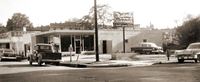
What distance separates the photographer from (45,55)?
3462 cm

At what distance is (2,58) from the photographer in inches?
1790

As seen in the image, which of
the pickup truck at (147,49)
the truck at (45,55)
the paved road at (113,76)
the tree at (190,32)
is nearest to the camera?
the paved road at (113,76)

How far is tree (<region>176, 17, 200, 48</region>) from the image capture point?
197ft

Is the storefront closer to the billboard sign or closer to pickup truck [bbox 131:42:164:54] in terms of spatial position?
the billboard sign

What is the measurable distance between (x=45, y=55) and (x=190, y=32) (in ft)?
102

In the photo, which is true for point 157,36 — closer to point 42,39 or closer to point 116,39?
point 116,39

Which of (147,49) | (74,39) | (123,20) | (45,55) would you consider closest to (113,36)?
(123,20)

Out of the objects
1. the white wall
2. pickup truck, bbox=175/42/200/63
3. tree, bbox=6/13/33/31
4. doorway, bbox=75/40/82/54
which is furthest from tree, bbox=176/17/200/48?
tree, bbox=6/13/33/31

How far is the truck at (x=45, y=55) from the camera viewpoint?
34.5 meters

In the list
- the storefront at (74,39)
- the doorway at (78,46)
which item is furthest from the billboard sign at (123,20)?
the doorway at (78,46)

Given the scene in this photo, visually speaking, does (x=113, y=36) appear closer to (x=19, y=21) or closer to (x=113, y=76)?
(x=113, y=76)

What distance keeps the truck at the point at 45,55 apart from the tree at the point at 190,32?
2873 centimetres

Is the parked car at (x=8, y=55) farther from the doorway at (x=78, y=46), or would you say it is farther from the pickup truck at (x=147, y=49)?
the pickup truck at (x=147, y=49)

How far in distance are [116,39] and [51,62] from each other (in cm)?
2726
